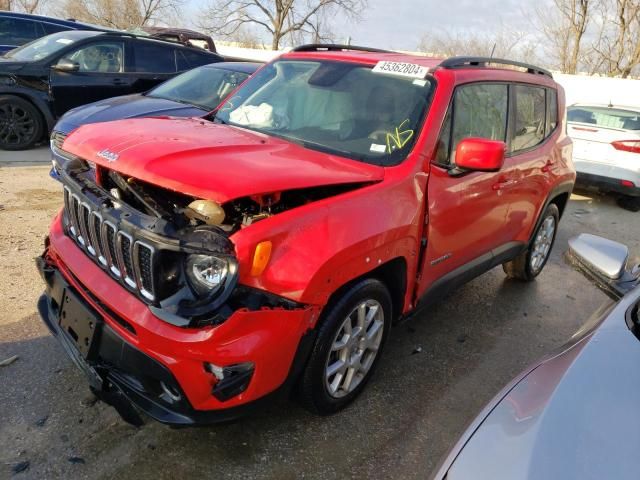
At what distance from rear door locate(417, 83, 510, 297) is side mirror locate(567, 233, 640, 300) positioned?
2.46 feet

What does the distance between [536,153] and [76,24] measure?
11.2 meters

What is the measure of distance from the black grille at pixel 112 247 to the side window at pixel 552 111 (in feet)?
12.2

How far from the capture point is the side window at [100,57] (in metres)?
7.84

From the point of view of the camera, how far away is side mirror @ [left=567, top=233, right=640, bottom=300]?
2.42 meters

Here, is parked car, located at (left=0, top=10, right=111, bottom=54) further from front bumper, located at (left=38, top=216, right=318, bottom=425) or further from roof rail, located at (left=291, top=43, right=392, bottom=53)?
front bumper, located at (left=38, top=216, right=318, bottom=425)

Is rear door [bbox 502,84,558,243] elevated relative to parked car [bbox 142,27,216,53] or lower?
lower

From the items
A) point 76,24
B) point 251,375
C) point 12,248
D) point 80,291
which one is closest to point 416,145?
point 251,375

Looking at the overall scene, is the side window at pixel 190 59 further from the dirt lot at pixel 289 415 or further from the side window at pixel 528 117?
the side window at pixel 528 117

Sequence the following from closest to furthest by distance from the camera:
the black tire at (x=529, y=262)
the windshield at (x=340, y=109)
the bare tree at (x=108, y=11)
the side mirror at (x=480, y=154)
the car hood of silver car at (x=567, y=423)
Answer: the car hood of silver car at (x=567, y=423), the side mirror at (x=480, y=154), the windshield at (x=340, y=109), the black tire at (x=529, y=262), the bare tree at (x=108, y=11)

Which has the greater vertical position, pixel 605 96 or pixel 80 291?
pixel 605 96

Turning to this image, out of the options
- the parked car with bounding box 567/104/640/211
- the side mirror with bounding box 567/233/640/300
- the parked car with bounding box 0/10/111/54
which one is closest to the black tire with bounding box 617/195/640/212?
the parked car with bounding box 567/104/640/211

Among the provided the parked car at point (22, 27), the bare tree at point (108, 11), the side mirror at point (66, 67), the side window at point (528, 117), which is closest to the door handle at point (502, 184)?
the side window at point (528, 117)

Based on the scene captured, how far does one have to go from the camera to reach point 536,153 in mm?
4234

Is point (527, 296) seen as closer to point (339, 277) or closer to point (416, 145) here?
point (416, 145)
